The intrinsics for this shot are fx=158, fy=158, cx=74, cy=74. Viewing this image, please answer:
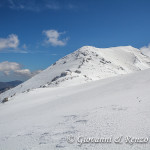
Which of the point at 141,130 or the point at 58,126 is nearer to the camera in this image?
the point at 141,130

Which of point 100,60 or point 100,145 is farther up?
point 100,60

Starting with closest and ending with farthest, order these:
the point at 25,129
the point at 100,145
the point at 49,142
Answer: the point at 100,145
the point at 49,142
the point at 25,129

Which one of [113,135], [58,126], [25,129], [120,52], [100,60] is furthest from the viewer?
[120,52]

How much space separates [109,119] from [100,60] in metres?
85.1

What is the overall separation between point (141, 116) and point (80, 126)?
3.25 meters

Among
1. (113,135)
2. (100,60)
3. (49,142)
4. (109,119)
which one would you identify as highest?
(100,60)

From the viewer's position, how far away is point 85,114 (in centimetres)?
1024

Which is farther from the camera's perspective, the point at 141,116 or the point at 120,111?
the point at 120,111

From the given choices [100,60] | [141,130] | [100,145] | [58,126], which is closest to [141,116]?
[141,130]

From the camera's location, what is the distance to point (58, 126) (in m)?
9.27

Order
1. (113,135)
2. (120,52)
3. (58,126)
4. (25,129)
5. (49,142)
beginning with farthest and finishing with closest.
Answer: (120,52) < (25,129) < (58,126) < (49,142) < (113,135)

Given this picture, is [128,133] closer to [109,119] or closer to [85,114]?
[109,119]

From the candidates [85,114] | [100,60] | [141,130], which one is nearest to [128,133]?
[141,130]

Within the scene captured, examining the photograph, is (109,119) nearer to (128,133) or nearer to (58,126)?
(128,133)
